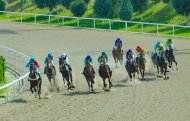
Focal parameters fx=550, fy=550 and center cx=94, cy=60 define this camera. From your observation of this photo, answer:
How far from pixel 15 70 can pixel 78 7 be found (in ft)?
76.3

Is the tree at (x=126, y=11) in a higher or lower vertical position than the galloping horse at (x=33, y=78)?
higher

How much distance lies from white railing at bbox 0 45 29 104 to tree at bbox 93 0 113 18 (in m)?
16.9

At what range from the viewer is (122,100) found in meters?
19.7

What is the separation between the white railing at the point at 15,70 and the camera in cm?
2086

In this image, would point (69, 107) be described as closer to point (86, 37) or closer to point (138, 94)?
point (138, 94)

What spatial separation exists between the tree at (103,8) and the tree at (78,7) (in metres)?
1.88

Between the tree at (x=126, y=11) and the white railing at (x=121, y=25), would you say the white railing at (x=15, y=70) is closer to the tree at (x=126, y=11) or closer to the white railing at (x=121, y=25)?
the white railing at (x=121, y=25)

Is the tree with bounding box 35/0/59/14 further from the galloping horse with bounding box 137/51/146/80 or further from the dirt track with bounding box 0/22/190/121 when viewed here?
the galloping horse with bounding box 137/51/146/80

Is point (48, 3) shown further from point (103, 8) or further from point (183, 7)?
point (183, 7)

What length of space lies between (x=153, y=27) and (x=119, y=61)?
1657 centimetres

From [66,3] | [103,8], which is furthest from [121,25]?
[66,3]

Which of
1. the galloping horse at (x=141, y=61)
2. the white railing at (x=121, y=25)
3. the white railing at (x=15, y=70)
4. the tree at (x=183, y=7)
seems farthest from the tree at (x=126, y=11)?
the galloping horse at (x=141, y=61)

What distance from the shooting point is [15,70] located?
26641 mm

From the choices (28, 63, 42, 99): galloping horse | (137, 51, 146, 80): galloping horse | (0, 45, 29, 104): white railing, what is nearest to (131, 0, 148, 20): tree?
(0, 45, 29, 104): white railing
